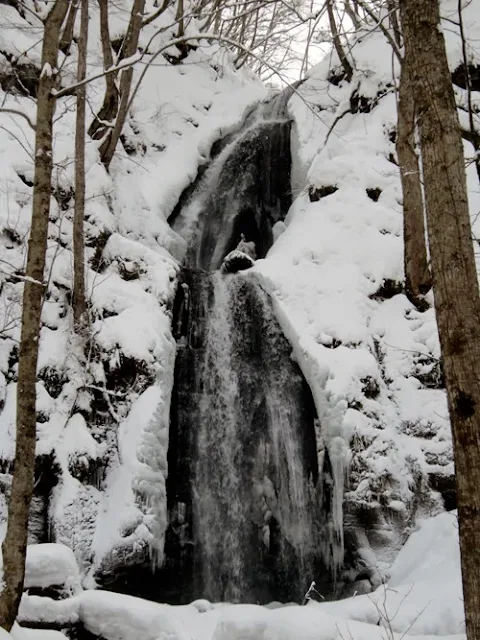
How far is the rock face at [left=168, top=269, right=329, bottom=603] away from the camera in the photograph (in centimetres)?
751

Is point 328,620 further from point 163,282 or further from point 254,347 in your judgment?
point 163,282

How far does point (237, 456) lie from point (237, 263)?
338 centimetres

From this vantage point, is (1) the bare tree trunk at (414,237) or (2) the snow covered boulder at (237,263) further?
(2) the snow covered boulder at (237,263)

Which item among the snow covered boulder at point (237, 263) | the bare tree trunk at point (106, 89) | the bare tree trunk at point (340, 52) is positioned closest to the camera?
the snow covered boulder at point (237, 263)

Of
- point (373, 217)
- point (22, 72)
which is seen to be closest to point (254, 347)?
point (373, 217)

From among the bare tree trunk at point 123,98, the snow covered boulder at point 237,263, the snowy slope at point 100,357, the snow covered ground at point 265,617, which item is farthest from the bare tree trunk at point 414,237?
the bare tree trunk at point 123,98

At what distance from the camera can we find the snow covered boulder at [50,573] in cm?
515

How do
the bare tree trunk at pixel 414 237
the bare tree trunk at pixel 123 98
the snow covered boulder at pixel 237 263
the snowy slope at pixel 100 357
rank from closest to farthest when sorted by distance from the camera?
the snowy slope at pixel 100 357 < the bare tree trunk at pixel 414 237 < the snow covered boulder at pixel 237 263 < the bare tree trunk at pixel 123 98

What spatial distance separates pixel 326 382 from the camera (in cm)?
817

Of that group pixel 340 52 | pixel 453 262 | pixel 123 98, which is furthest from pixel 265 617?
pixel 340 52

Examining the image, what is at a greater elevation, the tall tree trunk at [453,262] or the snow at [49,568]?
the tall tree trunk at [453,262]

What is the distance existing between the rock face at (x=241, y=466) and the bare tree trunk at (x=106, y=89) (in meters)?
4.80

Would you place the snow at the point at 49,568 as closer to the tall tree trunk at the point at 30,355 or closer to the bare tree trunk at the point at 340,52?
the tall tree trunk at the point at 30,355

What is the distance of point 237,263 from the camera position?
10.0 meters
